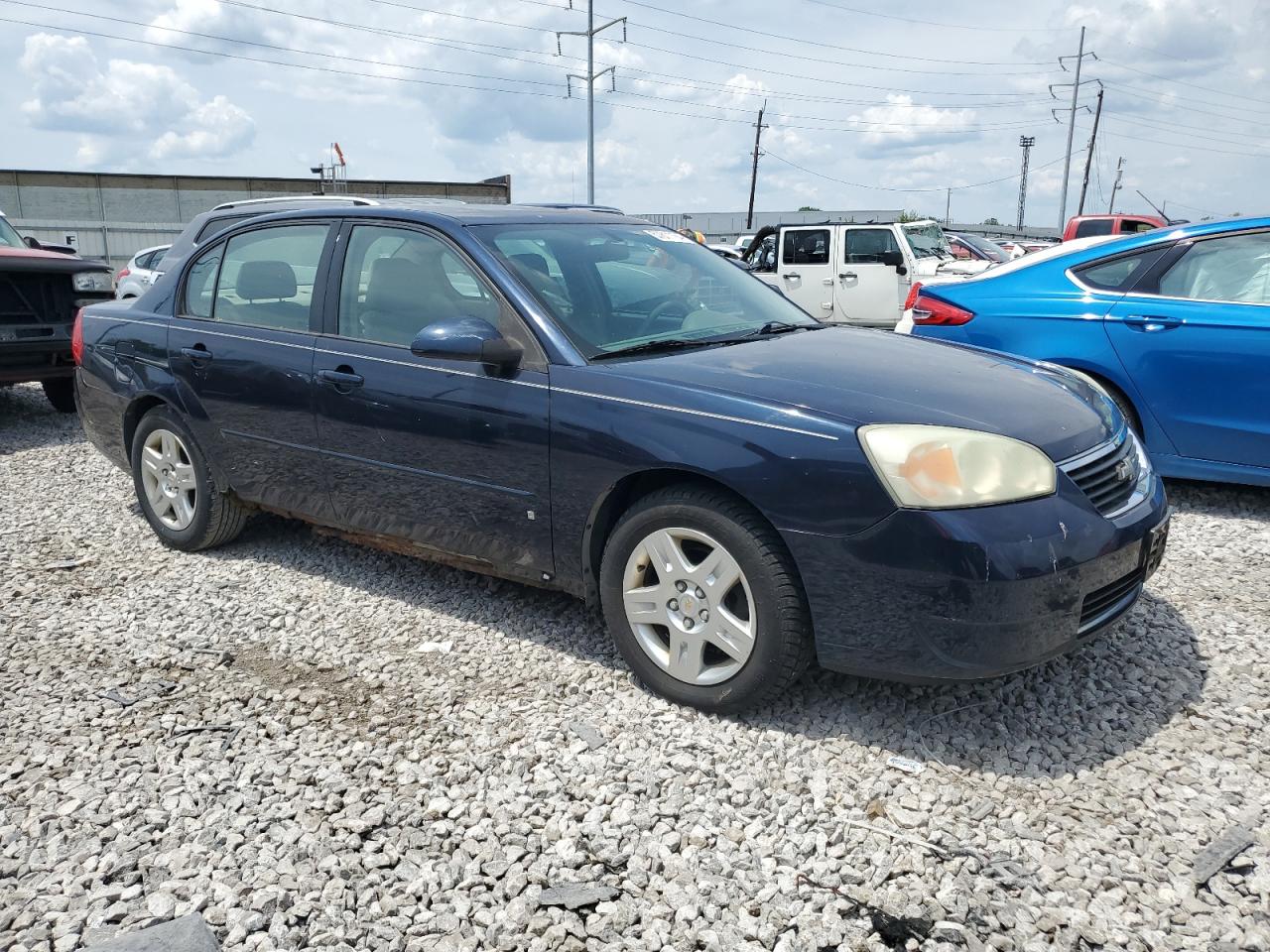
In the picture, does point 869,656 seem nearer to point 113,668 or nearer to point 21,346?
point 113,668

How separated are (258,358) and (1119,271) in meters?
4.65

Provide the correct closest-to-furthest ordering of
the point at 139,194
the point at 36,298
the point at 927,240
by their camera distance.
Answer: the point at 36,298 < the point at 927,240 < the point at 139,194

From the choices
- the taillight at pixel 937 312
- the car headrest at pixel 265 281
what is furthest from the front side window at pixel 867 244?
the car headrest at pixel 265 281

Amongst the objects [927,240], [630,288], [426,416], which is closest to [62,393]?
[426,416]

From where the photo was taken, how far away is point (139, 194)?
39.7m

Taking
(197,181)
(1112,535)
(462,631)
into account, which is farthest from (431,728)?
(197,181)

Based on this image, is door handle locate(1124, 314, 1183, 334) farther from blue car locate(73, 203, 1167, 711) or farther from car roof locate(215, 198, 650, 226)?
car roof locate(215, 198, 650, 226)

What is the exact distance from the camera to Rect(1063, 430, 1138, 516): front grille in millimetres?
3137

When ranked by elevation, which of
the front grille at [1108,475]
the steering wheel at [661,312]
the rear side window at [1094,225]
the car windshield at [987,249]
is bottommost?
the front grille at [1108,475]

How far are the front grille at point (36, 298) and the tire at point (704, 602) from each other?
730 centimetres

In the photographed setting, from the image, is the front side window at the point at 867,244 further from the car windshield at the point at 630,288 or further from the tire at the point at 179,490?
the tire at the point at 179,490

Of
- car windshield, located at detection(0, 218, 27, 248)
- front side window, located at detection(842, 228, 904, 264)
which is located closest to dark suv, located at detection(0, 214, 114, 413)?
car windshield, located at detection(0, 218, 27, 248)

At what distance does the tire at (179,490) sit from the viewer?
4.98m

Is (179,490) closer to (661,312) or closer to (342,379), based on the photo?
(342,379)
